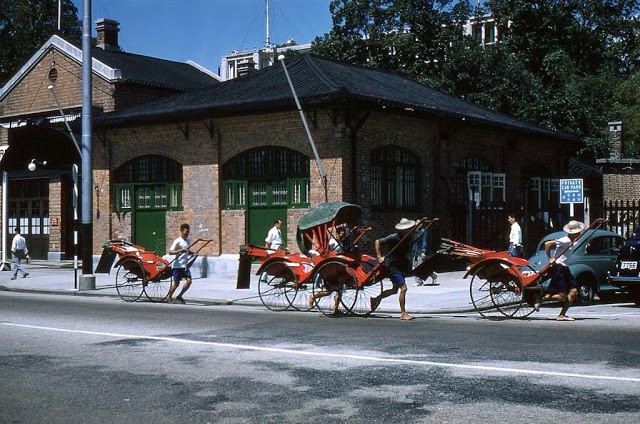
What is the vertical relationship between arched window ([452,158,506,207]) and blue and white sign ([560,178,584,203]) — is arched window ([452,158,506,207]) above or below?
above

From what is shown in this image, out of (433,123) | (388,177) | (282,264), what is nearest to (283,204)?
(388,177)

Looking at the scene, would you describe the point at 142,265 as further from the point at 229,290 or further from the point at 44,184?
the point at 44,184

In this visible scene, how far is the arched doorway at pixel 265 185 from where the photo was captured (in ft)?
79.7

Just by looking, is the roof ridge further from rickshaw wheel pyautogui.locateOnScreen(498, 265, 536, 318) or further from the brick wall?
the brick wall

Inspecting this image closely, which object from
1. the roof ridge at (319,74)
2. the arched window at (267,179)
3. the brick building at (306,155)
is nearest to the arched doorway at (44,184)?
the brick building at (306,155)

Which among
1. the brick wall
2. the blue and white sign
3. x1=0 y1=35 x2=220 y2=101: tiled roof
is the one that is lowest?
the blue and white sign

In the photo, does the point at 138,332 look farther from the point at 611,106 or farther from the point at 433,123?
the point at 611,106

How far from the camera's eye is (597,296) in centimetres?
1866

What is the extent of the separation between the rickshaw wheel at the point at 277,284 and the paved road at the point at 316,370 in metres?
1.52

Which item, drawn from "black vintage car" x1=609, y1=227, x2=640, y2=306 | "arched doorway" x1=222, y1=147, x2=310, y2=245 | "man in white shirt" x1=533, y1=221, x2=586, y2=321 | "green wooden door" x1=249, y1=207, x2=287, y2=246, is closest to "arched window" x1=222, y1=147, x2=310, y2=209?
"arched doorway" x1=222, y1=147, x2=310, y2=245

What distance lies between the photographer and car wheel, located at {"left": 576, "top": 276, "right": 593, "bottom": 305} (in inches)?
666

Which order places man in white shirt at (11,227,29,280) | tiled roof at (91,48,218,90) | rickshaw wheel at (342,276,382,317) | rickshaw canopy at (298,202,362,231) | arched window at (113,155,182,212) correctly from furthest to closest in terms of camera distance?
tiled roof at (91,48,218,90), arched window at (113,155,182,212), man in white shirt at (11,227,29,280), rickshaw canopy at (298,202,362,231), rickshaw wheel at (342,276,382,317)

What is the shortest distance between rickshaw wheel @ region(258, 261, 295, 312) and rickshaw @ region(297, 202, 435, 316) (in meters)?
0.58

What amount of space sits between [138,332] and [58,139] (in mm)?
22315
